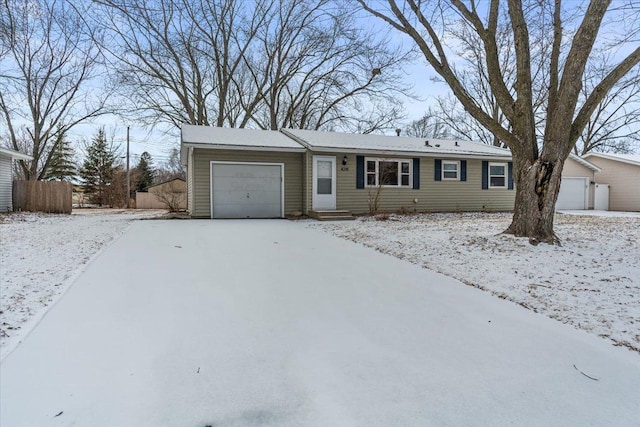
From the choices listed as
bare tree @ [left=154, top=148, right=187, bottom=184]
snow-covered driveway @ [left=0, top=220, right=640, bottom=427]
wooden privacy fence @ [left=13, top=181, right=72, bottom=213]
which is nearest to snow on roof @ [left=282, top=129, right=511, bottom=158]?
snow-covered driveway @ [left=0, top=220, right=640, bottom=427]

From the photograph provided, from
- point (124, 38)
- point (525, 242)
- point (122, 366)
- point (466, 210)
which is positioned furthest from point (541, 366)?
point (124, 38)

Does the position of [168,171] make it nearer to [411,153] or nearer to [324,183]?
[324,183]

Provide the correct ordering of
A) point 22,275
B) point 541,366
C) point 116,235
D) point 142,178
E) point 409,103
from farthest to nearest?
point 142,178
point 409,103
point 116,235
point 22,275
point 541,366

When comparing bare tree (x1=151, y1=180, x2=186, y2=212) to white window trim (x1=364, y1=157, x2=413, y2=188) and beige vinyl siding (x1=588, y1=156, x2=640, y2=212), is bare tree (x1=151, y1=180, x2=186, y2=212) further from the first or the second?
beige vinyl siding (x1=588, y1=156, x2=640, y2=212)

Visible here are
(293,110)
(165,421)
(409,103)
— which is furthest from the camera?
(293,110)

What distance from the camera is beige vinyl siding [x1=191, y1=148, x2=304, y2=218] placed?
11.9 metres

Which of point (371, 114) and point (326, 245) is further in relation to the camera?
point (371, 114)

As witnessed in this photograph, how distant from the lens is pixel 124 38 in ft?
62.8

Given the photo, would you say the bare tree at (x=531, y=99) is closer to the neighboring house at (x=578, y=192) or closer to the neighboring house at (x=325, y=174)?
the neighboring house at (x=325, y=174)

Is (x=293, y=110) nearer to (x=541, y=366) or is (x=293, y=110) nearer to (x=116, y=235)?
(x=116, y=235)

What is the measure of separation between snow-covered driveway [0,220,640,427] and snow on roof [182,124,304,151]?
8.01 meters

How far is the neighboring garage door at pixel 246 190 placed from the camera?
39.9ft

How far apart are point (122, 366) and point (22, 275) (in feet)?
9.72

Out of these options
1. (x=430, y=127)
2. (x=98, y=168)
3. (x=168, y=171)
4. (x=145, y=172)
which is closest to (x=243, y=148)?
(x=430, y=127)
